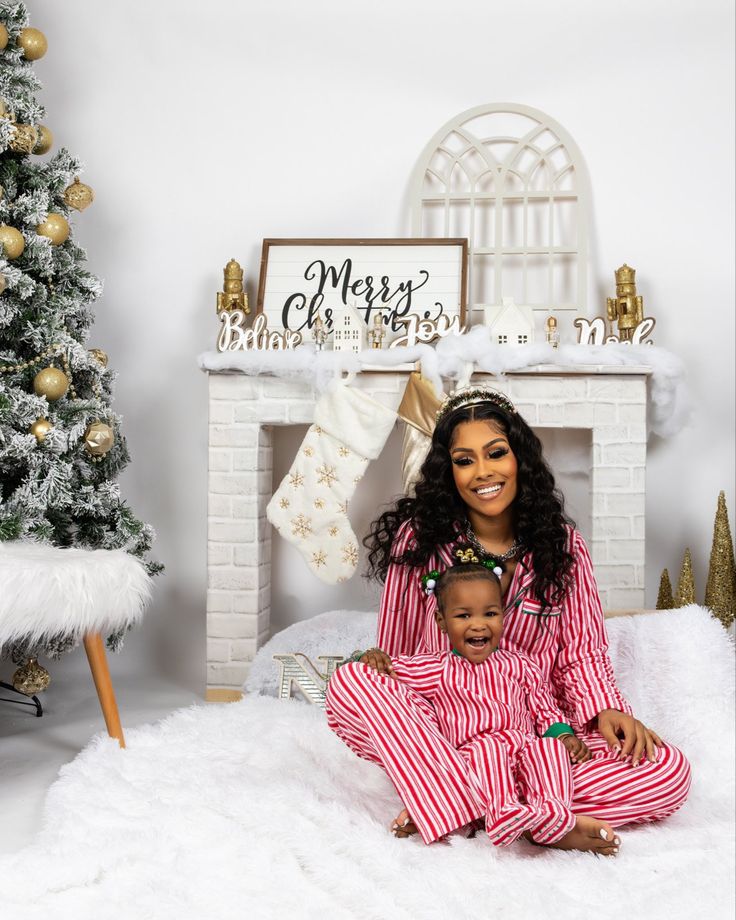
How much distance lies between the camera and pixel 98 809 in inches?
77.7

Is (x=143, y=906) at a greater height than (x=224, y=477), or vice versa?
(x=224, y=477)

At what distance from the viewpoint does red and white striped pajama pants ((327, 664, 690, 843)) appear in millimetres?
1834

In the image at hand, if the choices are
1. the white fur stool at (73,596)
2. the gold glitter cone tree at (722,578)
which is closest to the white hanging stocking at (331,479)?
the white fur stool at (73,596)

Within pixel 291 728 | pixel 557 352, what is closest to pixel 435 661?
pixel 291 728

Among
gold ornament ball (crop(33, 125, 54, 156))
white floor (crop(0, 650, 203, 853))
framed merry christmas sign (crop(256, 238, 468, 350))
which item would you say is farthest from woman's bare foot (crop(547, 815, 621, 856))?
gold ornament ball (crop(33, 125, 54, 156))

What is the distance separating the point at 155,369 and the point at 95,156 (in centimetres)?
79

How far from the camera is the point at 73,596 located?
2.24 metres

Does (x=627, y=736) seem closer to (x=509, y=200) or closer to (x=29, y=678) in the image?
(x=29, y=678)

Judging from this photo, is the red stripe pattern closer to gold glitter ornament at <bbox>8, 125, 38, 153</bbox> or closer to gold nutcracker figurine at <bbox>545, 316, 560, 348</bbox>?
gold nutcracker figurine at <bbox>545, 316, 560, 348</bbox>

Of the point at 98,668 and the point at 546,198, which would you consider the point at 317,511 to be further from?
the point at 546,198

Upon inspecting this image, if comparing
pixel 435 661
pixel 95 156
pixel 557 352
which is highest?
pixel 95 156

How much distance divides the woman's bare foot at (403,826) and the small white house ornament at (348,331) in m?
1.56

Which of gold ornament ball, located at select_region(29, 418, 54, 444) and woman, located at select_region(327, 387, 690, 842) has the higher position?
gold ornament ball, located at select_region(29, 418, 54, 444)

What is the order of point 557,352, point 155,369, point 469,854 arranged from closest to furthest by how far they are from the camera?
point 469,854 → point 557,352 → point 155,369
